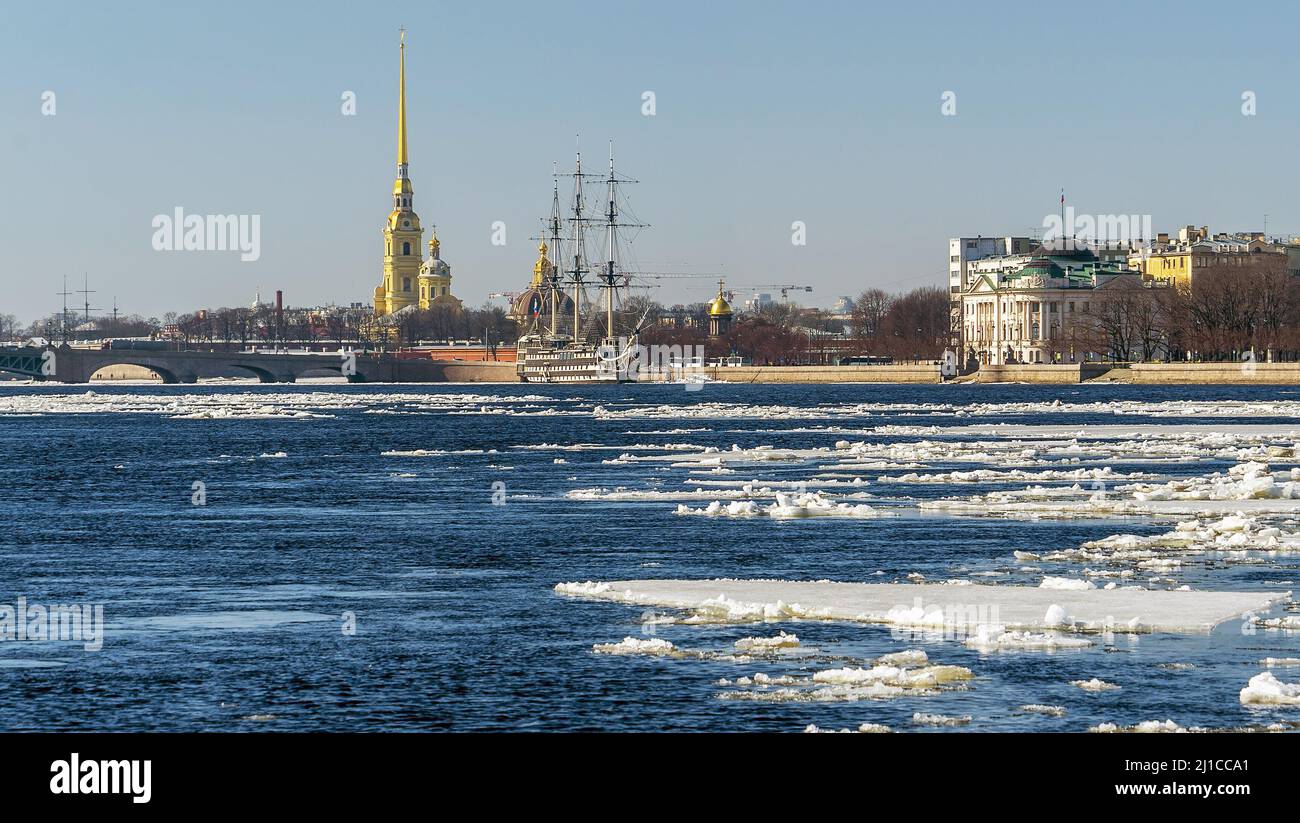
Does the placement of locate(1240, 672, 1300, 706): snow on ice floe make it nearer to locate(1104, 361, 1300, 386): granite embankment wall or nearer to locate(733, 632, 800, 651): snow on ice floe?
locate(733, 632, 800, 651): snow on ice floe

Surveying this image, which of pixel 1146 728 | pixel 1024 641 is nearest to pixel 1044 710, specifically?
pixel 1146 728

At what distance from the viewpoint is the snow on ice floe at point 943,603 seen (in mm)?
20688

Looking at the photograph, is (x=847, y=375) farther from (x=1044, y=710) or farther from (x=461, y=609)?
(x=1044, y=710)

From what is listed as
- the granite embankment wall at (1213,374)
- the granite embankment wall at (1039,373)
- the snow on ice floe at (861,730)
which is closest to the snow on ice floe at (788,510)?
the snow on ice floe at (861,730)

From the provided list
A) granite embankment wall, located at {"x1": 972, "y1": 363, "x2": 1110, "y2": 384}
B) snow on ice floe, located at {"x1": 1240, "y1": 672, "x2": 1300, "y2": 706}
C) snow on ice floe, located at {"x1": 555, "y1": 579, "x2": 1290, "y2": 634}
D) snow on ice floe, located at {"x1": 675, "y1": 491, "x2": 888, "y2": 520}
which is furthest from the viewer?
granite embankment wall, located at {"x1": 972, "y1": 363, "x2": 1110, "y2": 384}

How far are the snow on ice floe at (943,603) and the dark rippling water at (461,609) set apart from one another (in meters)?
0.51

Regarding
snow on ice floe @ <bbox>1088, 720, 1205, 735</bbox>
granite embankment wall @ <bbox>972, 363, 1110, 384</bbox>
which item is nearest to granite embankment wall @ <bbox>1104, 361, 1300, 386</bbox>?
granite embankment wall @ <bbox>972, 363, 1110, 384</bbox>

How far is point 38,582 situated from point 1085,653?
43.8ft

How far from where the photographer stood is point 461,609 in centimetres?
2297

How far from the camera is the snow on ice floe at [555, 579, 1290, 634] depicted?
67.9 ft

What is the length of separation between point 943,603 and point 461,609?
17.3ft

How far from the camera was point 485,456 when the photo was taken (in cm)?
5616

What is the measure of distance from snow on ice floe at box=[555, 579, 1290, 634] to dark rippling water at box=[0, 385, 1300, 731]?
1.67ft
